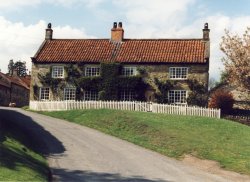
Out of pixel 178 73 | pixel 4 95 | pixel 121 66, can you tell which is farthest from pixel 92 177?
pixel 4 95

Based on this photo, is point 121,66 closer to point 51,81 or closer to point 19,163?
point 51,81

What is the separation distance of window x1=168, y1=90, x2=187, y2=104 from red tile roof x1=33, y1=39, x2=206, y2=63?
3.30 meters

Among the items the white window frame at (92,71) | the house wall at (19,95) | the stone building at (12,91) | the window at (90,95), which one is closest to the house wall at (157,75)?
the white window frame at (92,71)

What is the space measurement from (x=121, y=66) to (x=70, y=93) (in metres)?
6.57

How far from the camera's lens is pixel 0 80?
72.5 metres

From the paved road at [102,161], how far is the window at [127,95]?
16.7 meters

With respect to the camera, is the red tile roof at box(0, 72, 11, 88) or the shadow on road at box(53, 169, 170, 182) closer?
the shadow on road at box(53, 169, 170, 182)

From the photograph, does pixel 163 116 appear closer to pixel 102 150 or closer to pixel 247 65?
pixel 102 150

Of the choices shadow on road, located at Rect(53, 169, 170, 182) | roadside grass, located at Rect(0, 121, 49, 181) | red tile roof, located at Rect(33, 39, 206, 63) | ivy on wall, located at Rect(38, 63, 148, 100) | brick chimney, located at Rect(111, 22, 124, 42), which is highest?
brick chimney, located at Rect(111, 22, 124, 42)

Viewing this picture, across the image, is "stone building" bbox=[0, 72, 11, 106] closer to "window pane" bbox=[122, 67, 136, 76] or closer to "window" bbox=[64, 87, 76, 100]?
"window" bbox=[64, 87, 76, 100]

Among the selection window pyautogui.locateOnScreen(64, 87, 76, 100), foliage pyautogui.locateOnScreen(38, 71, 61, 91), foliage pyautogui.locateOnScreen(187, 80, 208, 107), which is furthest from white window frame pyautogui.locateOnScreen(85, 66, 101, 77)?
foliage pyautogui.locateOnScreen(187, 80, 208, 107)

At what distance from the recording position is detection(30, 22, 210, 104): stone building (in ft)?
151

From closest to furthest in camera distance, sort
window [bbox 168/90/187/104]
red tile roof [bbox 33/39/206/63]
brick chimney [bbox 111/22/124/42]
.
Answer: window [bbox 168/90/187/104] < red tile roof [bbox 33/39/206/63] < brick chimney [bbox 111/22/124/42]

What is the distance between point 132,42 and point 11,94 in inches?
1335
